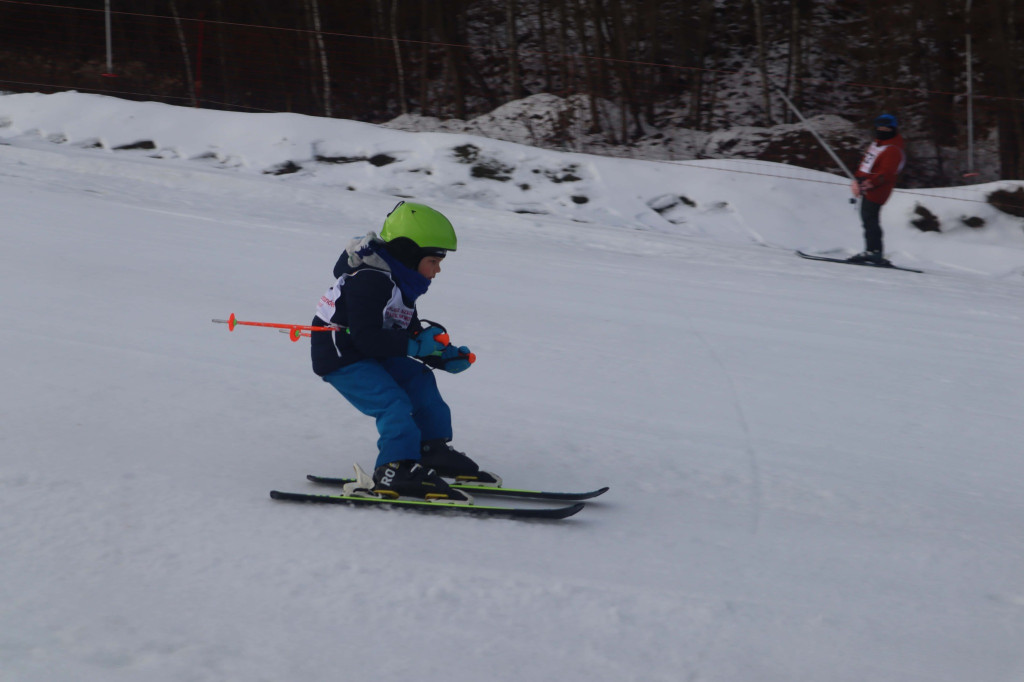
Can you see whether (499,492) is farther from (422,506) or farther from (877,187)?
(877,187)

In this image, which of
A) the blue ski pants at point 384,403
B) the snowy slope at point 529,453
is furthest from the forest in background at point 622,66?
the blue ski pants at point 384,403

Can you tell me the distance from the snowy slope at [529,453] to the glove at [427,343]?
655 mm

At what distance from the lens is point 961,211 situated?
10703 mm

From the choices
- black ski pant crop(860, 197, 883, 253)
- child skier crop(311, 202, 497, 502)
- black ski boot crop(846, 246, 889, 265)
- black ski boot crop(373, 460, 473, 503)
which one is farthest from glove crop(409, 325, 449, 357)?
black ski pant crop(860, 197, 883, 253)

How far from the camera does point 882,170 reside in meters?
9.86

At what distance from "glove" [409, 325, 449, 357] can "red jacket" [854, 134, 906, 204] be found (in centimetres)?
736

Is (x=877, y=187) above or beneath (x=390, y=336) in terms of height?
above

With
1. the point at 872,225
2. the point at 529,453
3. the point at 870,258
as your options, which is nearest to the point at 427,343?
the point at 529,453

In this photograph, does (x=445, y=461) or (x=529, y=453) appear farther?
(x=529, y=453)

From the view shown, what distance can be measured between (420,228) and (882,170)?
7.63m

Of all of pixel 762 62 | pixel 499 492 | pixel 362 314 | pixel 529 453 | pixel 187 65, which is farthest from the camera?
pixel 762 62

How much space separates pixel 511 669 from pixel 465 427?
7.65 feet

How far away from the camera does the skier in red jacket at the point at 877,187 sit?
9.78 meters

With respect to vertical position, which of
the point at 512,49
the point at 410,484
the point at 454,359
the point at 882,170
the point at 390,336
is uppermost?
the point at 512,49
